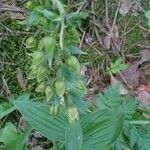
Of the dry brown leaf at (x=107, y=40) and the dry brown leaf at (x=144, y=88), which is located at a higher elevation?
the dry brown leaf at (x=107, y=40)

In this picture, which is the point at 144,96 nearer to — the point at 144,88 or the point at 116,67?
the point at 144,88

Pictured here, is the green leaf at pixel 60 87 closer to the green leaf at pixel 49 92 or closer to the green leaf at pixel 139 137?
the green leaf at pixel 49 92

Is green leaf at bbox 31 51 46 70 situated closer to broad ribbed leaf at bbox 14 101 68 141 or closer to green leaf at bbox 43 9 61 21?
green leaf at bbox 43 9 61 21

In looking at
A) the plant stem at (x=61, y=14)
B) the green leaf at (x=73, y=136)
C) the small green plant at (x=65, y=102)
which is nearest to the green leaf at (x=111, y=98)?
the small green plant at (x=65, y=102)

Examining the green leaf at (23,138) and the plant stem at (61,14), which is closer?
the plant stem at (61,14)

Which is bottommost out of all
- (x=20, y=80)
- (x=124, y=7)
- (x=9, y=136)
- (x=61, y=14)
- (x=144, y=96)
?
(x=144, y=96)

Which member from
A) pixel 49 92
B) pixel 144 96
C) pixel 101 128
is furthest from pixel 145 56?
pixel 49 92
